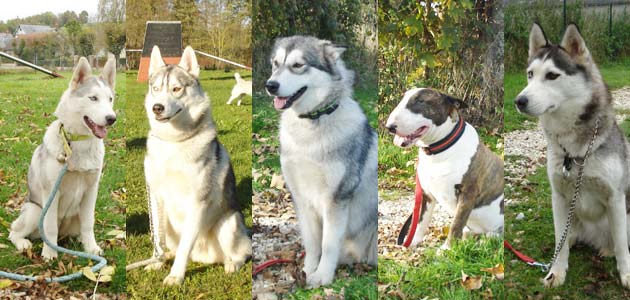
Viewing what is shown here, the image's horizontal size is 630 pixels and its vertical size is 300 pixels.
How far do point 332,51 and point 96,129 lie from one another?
170 centimetres

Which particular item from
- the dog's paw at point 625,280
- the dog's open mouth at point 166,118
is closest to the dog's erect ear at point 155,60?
the dog's open mouth at point 166,118

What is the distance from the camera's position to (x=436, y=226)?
4.46 metres

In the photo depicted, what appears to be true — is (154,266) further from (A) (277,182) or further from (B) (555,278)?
(B) (555,278)

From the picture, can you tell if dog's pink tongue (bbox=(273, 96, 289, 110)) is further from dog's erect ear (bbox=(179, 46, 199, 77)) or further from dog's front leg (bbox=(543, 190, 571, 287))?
dog's front leg (bbox=(543, 190, 571, 287))

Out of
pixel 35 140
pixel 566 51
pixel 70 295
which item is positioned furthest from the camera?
pixel 35 140

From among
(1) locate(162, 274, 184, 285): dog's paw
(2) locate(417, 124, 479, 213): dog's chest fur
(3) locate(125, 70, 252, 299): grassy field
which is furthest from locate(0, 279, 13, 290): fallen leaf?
(2) locate(417, 124, 479, 213): dog's chest fur

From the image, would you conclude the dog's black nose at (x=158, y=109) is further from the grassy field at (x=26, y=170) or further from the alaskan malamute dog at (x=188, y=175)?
the grassy field at (x=26, y=170)

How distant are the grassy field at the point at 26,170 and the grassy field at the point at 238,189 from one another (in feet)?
1.10

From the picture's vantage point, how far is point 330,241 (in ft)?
14.2

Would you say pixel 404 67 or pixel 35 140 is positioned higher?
pixel 404 67

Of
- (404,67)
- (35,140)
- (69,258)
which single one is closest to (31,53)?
(35,140)

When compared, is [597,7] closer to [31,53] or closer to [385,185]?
[385,185]

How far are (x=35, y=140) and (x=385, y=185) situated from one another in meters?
2.65

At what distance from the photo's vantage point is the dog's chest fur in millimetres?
4363
